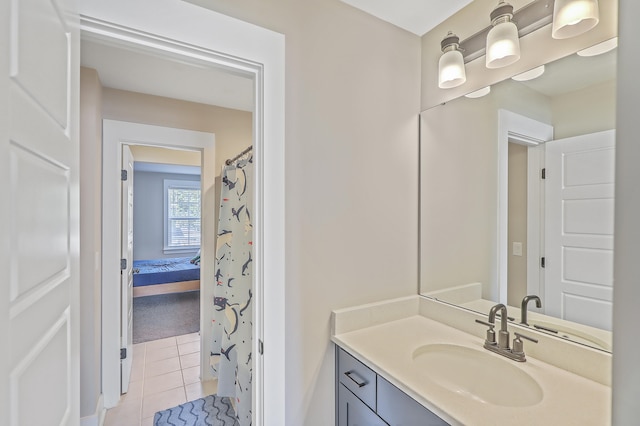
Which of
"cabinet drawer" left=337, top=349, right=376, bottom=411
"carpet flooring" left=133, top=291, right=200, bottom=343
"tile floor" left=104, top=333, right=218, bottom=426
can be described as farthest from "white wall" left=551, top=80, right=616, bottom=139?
"carpet flooring" left=133, top=291, right=200, bottom=343

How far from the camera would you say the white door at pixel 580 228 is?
3.36 ft

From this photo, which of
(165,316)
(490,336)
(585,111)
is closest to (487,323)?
(490,336)

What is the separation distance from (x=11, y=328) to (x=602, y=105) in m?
1.66

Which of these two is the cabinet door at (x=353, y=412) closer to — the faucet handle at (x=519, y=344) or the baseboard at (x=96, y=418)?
the faucet handle at (x=519, y=344)

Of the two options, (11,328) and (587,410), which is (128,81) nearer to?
(11,328)

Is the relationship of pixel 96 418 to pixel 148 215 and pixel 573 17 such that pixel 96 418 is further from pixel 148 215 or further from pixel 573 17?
pixel 148 215

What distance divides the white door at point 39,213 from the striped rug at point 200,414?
1469mm

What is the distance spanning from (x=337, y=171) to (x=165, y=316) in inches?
152

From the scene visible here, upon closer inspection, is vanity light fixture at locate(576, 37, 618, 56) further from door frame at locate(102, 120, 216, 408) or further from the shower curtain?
door frame at locate(102, 120, 216, 408)

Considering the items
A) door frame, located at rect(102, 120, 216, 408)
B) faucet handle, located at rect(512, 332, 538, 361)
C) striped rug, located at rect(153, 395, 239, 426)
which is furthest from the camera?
door frame, located at rect(102, 120, 216, 408)

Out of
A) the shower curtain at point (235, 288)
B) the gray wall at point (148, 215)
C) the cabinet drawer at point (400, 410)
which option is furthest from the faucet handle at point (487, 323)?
the gray wall at point (148, 215)

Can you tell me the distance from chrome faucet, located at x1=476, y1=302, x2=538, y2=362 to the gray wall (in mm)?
6559

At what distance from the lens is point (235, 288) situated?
6.93 ft

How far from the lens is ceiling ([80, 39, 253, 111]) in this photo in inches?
73.5
